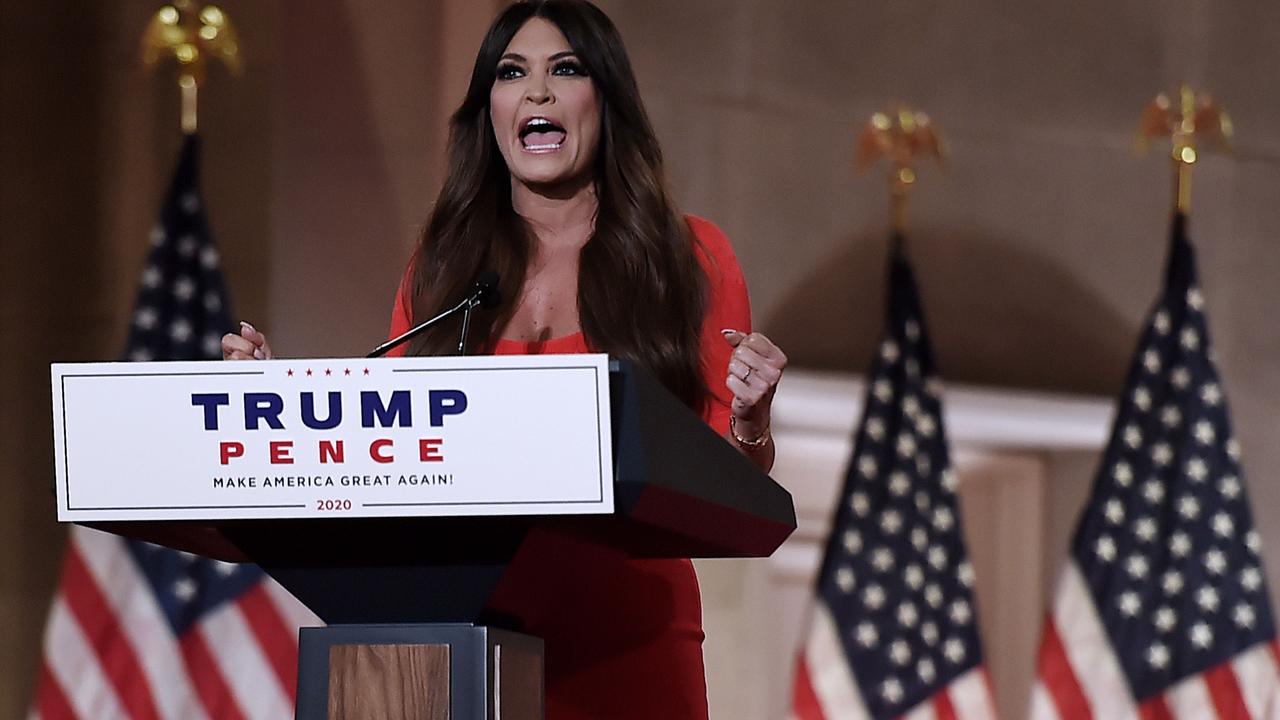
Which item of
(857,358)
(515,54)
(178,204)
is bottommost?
(857,358)

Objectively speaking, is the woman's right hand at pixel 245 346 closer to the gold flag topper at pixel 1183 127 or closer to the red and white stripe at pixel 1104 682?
the red and white stripe at pixel 1104 682

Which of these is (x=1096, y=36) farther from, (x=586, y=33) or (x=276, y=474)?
(x=276, y=474)

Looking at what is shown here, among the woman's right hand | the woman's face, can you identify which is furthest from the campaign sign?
the woman's face

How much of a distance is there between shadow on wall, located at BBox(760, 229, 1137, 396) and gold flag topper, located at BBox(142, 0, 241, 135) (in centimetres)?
174

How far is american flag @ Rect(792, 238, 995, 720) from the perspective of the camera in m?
5.03

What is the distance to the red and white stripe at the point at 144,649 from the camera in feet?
16.1

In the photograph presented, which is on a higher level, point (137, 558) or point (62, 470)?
point (62, 470)

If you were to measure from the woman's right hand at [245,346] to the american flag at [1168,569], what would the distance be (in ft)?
12.0

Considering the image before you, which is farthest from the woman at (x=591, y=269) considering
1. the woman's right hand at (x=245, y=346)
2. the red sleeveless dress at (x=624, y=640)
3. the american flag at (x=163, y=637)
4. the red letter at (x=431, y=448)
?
the american flag at (x=163, y=637)

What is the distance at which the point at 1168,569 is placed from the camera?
513 cm

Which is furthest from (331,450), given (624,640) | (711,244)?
(711,244)

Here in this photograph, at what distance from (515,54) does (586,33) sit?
82 millimetres

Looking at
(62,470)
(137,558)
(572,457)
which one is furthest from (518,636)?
(137,558)

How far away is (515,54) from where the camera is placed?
2.09 metres
